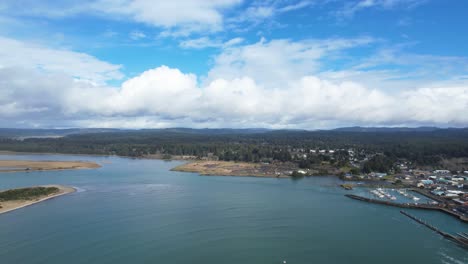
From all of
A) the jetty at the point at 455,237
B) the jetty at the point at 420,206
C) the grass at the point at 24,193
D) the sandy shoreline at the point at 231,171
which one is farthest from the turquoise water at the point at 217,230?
the sandy shoreline at the point at 231,171

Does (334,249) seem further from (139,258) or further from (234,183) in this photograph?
(234,183)

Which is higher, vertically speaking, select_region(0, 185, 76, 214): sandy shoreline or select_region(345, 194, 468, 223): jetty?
select_region(0, 185, 76, 214): sandy shoreline

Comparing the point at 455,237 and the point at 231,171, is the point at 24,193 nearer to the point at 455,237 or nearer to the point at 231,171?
the point at 231,171

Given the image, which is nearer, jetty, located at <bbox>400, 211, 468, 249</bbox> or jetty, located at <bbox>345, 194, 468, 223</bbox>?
jetty, located at <bbox>400, 211, 468, 249</bbox>

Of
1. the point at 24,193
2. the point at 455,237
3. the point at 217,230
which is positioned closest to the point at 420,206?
the point at 455,237

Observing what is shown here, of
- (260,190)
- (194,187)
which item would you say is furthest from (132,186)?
(260,190)

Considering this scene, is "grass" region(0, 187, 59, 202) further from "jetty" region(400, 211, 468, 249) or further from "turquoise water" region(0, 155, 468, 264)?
"jetty" region(400, 211, 468, 249)

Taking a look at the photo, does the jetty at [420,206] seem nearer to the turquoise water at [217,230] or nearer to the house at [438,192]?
the turquoise water at [217,230]

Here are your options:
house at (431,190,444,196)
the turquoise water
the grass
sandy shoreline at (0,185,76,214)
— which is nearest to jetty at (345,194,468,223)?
the turquoise water
